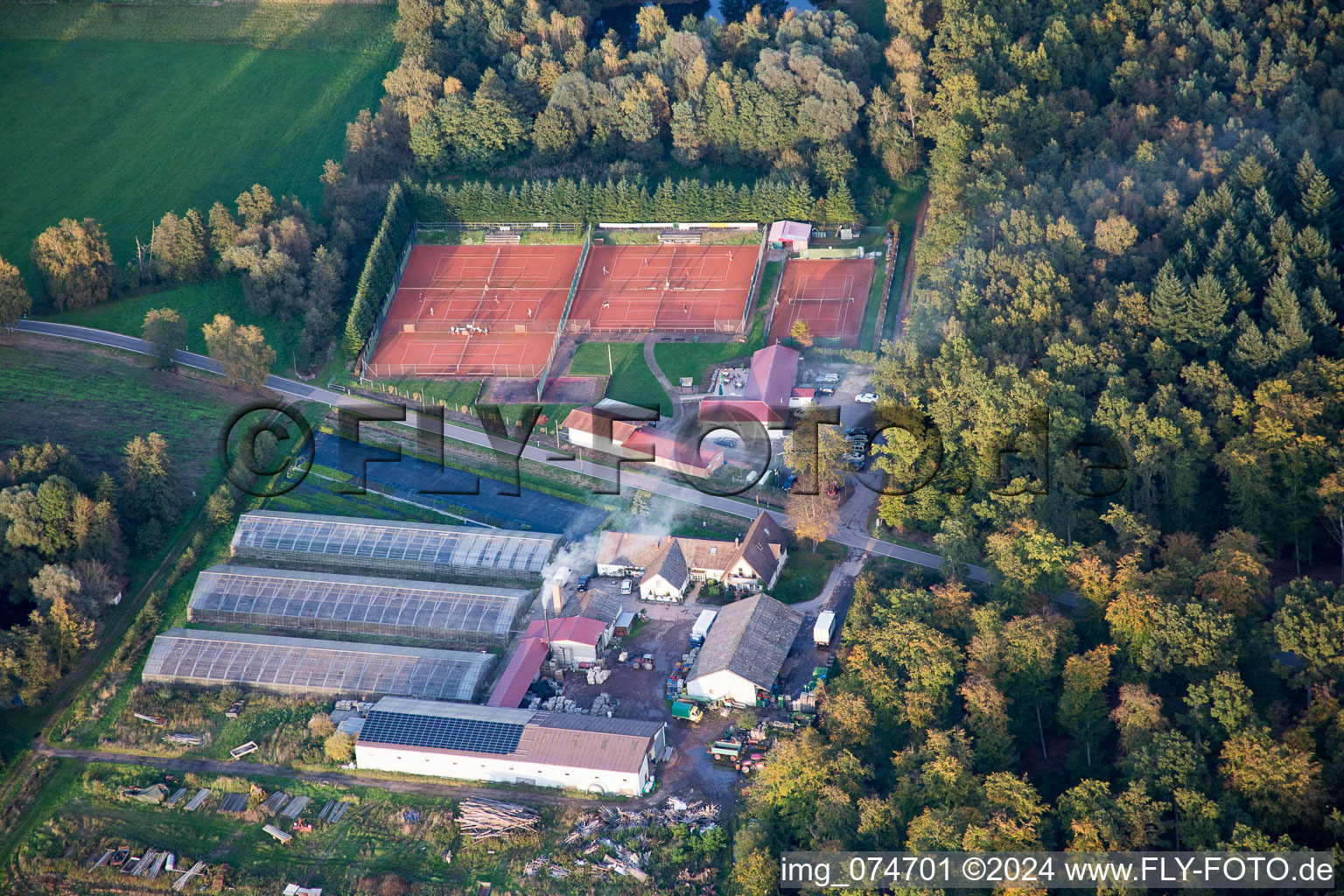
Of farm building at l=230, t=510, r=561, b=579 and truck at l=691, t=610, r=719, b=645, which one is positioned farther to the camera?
farm building at l=230, t=510, r=561, b=579

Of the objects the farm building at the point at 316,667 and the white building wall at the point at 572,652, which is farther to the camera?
the farm building at the point at 316,667

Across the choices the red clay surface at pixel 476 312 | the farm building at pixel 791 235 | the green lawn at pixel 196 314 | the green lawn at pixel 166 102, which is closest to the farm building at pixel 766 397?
the farm building at pixel 791 235

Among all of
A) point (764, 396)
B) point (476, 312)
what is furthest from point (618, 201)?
point (764, 396)

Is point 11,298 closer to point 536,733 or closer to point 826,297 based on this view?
point 536,733

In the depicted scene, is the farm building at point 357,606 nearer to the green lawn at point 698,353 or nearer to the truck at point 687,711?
the truck at point 687,711

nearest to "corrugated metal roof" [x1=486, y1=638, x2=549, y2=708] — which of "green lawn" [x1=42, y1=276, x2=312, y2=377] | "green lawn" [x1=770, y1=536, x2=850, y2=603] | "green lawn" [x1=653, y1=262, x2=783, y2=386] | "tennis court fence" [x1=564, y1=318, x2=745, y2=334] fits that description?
"green lawn" [x1=770, y1=536, x2=850, y2=603]

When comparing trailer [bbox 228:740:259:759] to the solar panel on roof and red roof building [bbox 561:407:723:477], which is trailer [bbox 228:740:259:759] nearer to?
the solar panel on roof
